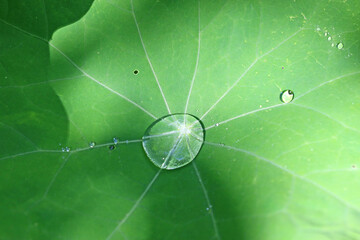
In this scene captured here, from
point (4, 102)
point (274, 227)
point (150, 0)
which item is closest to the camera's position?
point (274, 227)

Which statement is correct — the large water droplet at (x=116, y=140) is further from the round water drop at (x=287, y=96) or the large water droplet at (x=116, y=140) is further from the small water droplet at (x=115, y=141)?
the round water drop at (x=287, y=96)

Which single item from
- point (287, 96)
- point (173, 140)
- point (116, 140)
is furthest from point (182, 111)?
point (287, 96)

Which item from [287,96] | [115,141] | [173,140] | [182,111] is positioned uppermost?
[287,96]

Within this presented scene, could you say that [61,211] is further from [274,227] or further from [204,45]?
[204,45]

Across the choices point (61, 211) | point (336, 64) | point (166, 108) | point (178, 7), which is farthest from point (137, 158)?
point (336, 64)

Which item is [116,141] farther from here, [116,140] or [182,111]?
[182,111]
